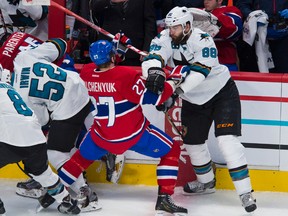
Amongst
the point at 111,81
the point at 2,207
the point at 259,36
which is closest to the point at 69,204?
the point at 2,207

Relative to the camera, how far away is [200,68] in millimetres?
6117

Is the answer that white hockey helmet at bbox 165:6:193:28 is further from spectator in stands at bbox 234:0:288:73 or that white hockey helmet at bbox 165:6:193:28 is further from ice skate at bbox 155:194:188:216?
ice skate at bbox 155:194:188:216

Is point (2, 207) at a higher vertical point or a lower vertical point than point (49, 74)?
lower

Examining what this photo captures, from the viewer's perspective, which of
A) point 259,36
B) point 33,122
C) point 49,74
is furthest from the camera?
point 259,36

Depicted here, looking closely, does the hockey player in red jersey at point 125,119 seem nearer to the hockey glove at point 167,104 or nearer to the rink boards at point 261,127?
the hockey glove at point 167,104

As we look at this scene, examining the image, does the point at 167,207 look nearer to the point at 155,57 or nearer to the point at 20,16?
the point at 155,57

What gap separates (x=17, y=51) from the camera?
6.41m

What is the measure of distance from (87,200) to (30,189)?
0.47 metres

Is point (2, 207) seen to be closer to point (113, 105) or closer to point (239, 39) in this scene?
point (113, 105)

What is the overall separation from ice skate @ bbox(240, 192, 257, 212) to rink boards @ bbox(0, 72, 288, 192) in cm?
44

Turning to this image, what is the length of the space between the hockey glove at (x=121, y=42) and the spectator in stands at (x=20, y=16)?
2.86 ft

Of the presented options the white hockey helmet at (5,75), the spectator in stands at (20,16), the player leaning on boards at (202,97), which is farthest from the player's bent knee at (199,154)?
the spectator in stands at (20,16)

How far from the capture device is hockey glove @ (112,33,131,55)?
6477 millimetres

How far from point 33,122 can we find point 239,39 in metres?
2.03
